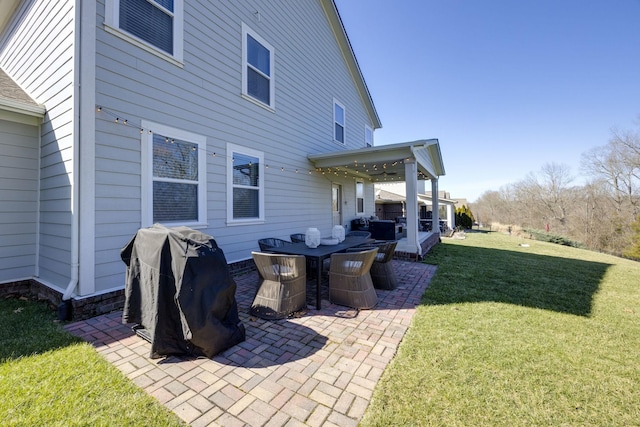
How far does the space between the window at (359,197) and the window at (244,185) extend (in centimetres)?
614

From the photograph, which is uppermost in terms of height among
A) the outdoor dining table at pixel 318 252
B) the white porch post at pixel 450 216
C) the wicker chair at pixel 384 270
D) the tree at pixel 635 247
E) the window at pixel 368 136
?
the window at pixel 368 136

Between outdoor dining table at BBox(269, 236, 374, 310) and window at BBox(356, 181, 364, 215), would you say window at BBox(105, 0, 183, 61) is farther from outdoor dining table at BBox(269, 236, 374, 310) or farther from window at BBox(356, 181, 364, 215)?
window at BBox(356, 181, 364, 215)

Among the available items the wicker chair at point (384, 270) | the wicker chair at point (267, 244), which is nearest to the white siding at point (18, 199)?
the wicker chair at point (267, 244)

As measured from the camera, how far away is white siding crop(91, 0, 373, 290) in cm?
360

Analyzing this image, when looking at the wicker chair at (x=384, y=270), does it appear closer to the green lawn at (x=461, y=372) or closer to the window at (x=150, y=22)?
the green lawn at (x=461, y=372)

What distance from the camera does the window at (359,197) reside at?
37.7ft

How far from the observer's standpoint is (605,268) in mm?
7098

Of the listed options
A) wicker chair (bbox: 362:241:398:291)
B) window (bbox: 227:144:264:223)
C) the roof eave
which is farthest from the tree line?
the roof eave

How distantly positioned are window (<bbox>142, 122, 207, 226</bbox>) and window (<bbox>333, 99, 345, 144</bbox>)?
5842 millimetres

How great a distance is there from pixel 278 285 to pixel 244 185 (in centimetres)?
300

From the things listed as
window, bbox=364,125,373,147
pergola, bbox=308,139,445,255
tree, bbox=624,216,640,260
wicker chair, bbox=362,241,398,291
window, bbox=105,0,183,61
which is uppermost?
window, bbox=364,125,373,147

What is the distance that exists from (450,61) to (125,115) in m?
12.1

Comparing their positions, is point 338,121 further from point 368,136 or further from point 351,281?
point 351,281

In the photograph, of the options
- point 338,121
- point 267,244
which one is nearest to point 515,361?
point 267,244
